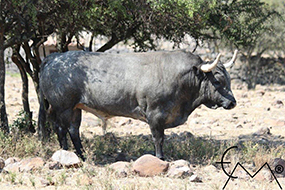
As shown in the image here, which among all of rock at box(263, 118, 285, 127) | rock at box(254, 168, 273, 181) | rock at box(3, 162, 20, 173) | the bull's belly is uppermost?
the bull's belly

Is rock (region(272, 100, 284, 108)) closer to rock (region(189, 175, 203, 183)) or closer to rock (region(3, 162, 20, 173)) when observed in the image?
rock (region(189, 175, 203, 183))

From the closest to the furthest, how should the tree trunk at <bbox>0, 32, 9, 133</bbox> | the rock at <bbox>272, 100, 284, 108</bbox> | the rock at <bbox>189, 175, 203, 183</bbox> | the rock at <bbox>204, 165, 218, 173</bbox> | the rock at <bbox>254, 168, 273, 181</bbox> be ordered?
the rock at <bbox>189, 175, 203, 183</bbox>
the rock at <bbox>254, 168, 273, 181</bbox>
the rock at <bbox>204, 165, 218, 173</bbox>
the tree trunk at <bbox>0, 32, 9, 133</bbox>
the rock at <bbox>272, 100, 284, 108</bbox>

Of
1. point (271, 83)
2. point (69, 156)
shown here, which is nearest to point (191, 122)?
point (69, 156)

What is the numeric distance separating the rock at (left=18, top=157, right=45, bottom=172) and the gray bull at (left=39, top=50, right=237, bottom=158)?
1165 mm

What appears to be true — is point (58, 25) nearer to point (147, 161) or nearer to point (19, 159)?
point (19, 159)

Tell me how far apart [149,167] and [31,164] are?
1.79 meters

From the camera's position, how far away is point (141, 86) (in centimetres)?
854

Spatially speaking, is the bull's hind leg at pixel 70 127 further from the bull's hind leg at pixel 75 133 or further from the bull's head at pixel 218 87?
the bull's head at pixel 218 87

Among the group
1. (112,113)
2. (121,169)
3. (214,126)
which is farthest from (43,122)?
(214,126)

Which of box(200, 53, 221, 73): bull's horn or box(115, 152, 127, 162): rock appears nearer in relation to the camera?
box(200, 53, 221, 73): bull's horn

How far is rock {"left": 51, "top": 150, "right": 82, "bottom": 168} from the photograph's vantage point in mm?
7941

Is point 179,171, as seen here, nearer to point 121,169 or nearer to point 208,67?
point 121,169

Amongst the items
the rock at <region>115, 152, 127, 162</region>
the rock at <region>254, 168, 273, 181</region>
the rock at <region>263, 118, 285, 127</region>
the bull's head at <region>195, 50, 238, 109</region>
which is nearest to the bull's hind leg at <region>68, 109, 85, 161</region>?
the rock at <region>115, 152, 127, 162</region>

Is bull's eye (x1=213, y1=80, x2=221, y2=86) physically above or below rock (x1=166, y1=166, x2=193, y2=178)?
above
